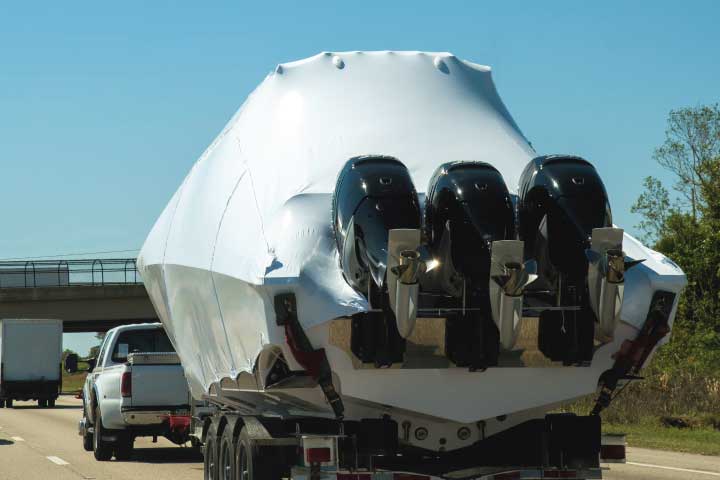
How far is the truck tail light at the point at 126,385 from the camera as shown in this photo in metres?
20.4

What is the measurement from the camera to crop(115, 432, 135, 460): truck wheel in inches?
840

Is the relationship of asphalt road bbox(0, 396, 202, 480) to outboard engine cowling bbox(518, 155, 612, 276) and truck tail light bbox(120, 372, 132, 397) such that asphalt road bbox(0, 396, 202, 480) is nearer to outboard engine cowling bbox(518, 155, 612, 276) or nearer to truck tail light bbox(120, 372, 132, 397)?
truck tail light bbox(120, 372, 132, 397)

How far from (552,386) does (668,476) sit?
24.4ft

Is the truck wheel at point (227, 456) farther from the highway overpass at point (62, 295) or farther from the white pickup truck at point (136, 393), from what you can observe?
the highway overpass at point (62, 295)

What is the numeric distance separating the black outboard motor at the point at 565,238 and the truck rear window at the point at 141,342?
12.3 metres

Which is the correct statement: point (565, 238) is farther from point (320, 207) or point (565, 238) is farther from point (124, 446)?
point (124, 446)

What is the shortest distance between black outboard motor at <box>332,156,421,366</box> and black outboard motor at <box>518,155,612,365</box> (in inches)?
37.9

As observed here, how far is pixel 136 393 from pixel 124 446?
142 centimetres

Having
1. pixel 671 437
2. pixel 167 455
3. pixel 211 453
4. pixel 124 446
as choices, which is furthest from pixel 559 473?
pixel 671 437

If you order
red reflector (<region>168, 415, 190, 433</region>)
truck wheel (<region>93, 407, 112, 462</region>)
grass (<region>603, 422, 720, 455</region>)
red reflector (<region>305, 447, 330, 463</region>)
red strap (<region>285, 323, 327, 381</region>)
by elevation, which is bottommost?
grass (<region>603, 422, 720, 455</region>)

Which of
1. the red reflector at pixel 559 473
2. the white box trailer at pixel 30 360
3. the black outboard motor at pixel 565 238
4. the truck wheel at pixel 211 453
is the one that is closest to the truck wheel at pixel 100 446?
the truck wheel at pixel 211 453

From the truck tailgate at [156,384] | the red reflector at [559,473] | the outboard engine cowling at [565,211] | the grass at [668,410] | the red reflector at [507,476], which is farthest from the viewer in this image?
the grass at [668,410]

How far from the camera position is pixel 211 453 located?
13523 mm

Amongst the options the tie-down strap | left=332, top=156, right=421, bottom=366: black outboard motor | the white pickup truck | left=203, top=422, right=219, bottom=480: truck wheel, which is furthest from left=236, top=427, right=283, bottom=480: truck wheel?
the white pickup truck
